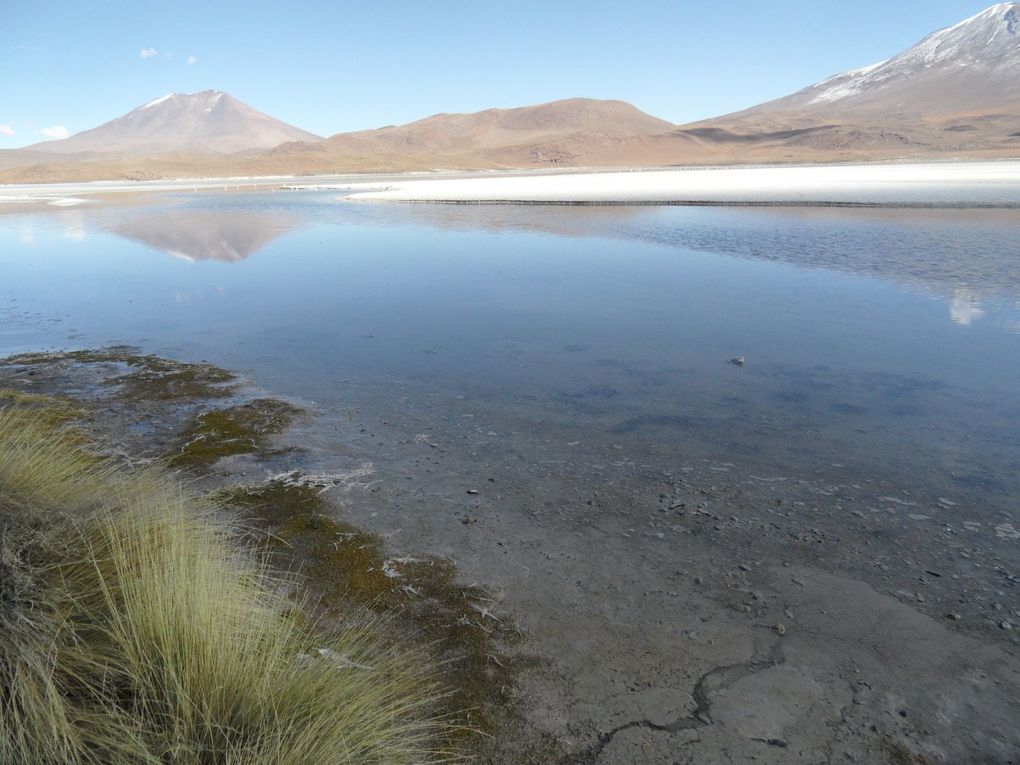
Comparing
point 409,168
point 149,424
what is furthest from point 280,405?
point 409,168

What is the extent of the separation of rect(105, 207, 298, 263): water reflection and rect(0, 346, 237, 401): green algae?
262 inches

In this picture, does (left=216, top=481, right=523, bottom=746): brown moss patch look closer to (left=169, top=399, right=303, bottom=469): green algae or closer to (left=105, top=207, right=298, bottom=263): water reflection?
(left=169, top=399, right=303, bottom=469): green algae

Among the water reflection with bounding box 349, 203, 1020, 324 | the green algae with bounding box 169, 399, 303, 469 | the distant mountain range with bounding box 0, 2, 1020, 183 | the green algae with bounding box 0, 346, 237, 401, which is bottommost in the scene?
the green algae with bounding box 169, 399, 303, 469

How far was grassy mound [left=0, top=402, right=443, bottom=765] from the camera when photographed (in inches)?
66.1

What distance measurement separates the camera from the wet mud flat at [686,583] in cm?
227

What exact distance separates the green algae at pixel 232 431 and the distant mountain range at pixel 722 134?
71249 millimetres

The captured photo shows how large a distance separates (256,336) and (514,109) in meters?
170

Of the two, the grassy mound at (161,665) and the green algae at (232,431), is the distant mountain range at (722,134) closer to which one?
the green algae at (232,431)

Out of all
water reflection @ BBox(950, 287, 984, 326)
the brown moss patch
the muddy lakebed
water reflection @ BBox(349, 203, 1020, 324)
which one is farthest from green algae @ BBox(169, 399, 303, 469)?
water reflection @ BBox(349, 203, 1020, 324)

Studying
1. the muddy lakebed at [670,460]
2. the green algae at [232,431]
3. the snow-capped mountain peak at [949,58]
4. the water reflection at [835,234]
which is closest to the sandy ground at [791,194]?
the water reflection at [835,234]

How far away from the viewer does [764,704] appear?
236cm

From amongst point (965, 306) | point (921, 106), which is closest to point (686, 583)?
point (965, 306)

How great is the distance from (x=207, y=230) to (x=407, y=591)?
1733 cm

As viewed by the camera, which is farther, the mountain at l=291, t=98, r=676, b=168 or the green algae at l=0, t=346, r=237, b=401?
the mountain at l=291, t=98, r=676, b=168
